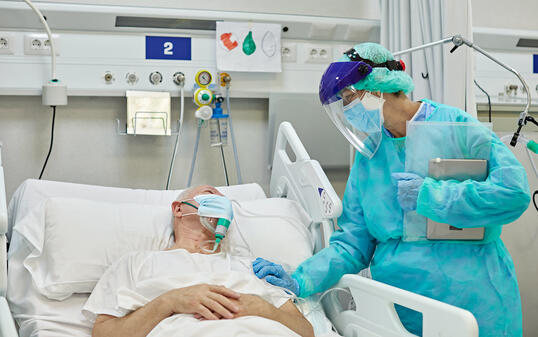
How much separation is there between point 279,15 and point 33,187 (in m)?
1.49

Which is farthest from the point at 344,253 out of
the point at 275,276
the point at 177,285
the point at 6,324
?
the point at 6,324

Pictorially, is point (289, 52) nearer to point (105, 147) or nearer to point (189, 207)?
point (105, 147)

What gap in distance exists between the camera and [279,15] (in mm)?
3020

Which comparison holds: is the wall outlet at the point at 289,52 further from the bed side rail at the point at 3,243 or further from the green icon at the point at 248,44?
the bed side rail at the point at 3,243

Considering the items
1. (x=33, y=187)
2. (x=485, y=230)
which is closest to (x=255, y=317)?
(x=485, y=230)

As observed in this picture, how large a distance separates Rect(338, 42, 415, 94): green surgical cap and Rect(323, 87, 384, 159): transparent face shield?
0.10 feet

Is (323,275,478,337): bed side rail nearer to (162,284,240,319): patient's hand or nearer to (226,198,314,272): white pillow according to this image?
(226,198,314,272): white pillow

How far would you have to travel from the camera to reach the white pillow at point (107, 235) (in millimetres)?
2061

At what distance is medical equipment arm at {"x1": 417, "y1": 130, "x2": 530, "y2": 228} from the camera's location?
1702mm

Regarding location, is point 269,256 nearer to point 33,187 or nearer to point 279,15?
point 33,187

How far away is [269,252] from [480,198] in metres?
0.93

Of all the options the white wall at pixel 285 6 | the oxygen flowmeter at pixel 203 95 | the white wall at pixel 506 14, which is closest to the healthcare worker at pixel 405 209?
the oxygen flowmeter at pixel 203 95

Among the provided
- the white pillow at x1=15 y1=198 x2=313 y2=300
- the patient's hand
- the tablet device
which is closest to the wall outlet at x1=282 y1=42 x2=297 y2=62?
the white pillow at x1=15 y1=198 x2=313 y2=300

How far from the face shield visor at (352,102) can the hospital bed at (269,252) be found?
12.2 inches
